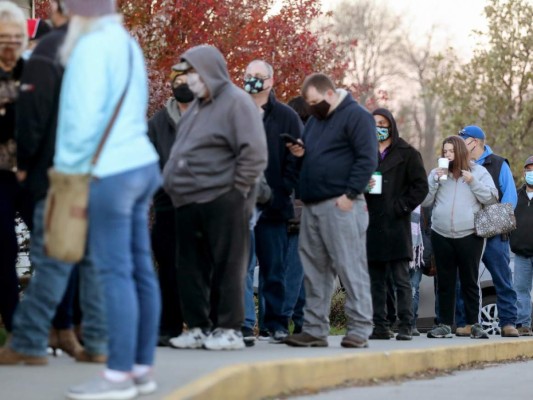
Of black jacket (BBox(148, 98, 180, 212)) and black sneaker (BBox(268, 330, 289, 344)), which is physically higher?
black jacket (BBox(148, 98, 180, 212))

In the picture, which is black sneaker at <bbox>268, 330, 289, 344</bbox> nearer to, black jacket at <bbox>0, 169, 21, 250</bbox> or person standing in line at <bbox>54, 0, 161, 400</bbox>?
black jacket at <bbox>0, 169, 21, 250</bbox>

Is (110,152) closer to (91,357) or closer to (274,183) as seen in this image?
(91,357)

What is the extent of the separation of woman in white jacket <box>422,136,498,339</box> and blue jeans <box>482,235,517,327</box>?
0.50 m

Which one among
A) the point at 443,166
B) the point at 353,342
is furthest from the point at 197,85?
the point at 443,166

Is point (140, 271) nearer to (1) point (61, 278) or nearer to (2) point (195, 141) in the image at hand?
(1) point (61, 278)

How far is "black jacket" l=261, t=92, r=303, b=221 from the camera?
11617 millimetres

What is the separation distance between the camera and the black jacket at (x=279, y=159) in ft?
38.1

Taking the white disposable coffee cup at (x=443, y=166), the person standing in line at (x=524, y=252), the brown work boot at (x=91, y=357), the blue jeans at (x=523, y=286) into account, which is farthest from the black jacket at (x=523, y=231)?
the brown work boot at (x=91, y=357)

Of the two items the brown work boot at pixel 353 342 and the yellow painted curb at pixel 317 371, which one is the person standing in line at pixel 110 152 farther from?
the brown work boot at pixel 353 342

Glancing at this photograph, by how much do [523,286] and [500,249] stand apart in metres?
1.42

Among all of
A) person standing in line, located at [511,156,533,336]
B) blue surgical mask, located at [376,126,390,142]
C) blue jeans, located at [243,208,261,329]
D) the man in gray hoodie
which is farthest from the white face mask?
person standing in line, located at [511,156,533,336]

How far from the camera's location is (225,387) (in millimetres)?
7613

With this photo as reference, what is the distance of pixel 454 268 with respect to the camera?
1425cm

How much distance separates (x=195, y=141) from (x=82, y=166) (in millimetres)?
3207
